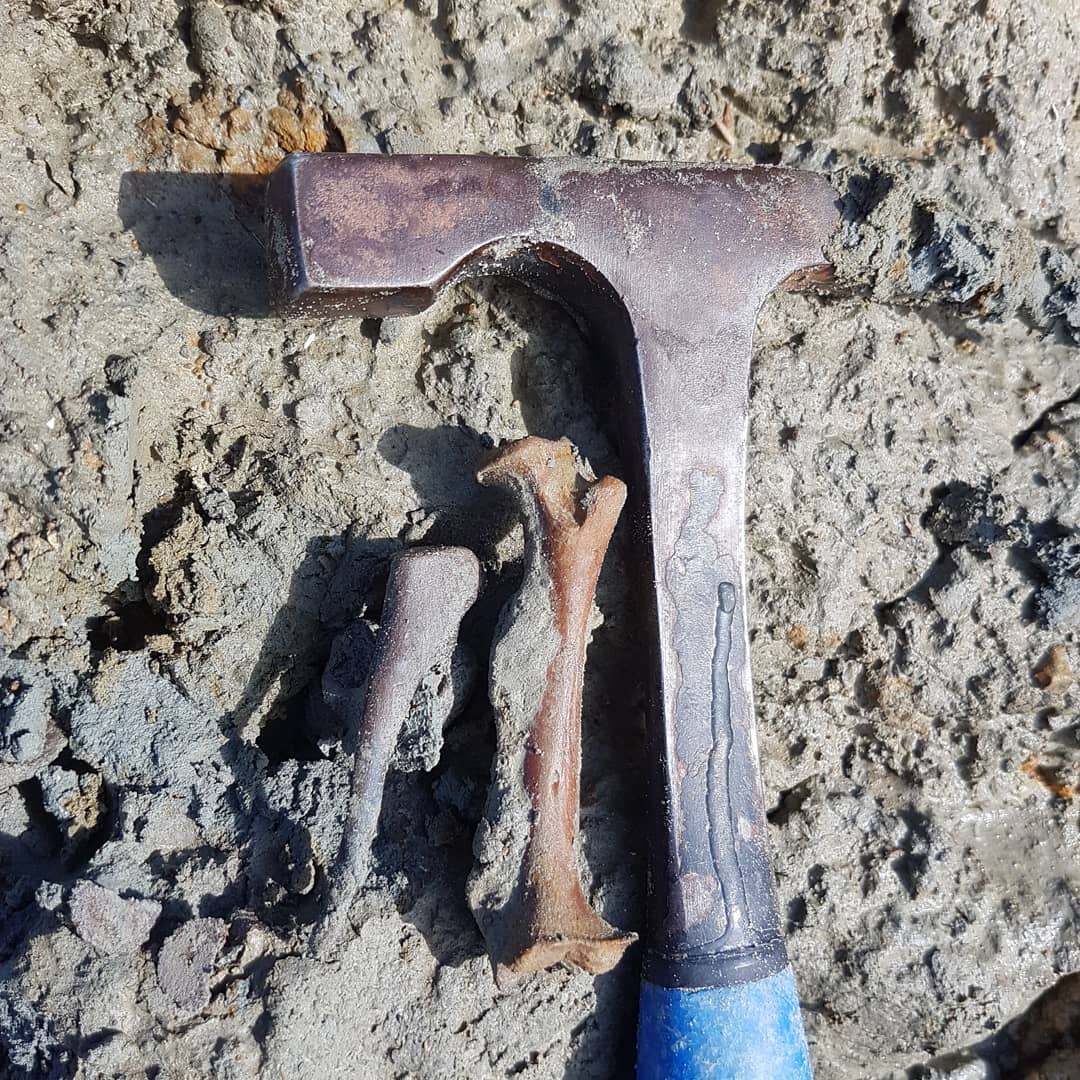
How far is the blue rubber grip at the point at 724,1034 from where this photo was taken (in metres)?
1.26

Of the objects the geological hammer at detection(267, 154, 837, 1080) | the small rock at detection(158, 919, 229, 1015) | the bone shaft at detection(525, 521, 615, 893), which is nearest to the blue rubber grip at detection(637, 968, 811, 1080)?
the geological hammer at detection(267, 154, 837, 1080)

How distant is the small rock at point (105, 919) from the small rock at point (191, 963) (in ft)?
0.16

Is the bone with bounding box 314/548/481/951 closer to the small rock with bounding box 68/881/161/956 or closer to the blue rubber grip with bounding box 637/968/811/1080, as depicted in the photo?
the small rock with bounding box 68/881/161/956

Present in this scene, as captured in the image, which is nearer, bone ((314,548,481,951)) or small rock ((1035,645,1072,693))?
bone ((314,548,481,951))

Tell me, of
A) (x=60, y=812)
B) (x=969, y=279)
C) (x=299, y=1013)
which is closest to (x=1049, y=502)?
(x=969, y=279)

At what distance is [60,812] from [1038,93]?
6.17ft

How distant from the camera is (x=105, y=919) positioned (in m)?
1.25

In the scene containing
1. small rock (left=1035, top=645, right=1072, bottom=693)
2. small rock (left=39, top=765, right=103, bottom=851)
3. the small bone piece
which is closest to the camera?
the small bone piece

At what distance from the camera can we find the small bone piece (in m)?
1.23

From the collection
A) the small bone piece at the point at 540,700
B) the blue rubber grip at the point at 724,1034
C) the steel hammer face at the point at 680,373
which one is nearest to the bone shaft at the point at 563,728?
the small bone piece at the point at 540,700

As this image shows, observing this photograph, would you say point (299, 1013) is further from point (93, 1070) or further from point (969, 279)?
point (969, 279)

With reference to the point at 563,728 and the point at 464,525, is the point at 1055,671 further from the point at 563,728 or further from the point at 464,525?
the point at 464,525

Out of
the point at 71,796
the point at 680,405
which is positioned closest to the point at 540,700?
the point at 680,405

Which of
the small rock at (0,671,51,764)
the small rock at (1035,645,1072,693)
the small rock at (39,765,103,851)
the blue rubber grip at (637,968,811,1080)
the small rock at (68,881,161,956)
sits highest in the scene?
the small rock at (1035,645,1072,693)
